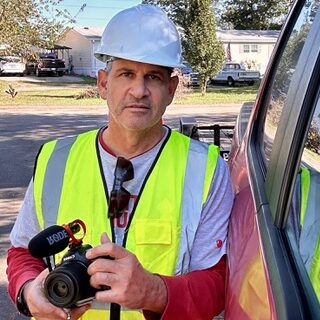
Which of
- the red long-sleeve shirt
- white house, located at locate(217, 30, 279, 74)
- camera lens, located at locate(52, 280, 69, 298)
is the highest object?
camera lens, located at locate(52, 280, 69, 298)

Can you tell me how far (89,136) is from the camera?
2.04 metres

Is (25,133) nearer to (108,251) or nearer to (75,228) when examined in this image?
(75,228)

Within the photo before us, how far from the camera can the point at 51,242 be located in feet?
5.22

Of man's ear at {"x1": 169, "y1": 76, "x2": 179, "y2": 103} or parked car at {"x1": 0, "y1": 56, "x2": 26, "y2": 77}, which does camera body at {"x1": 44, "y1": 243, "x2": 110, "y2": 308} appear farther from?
parked car at {"x1": 0, "y1": 56, "x2": 26, "y2": 77}

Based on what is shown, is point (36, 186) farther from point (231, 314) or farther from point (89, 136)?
point (231, 314)

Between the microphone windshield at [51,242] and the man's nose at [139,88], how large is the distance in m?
0.48

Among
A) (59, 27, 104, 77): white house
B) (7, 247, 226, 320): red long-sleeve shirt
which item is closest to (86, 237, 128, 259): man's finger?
(7, 247, 226, 320): red long-sleeve shirt

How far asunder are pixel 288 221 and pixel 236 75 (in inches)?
1503

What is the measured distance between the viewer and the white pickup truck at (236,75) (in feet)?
128

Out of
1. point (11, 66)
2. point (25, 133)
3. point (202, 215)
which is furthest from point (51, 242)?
point (11, 66)

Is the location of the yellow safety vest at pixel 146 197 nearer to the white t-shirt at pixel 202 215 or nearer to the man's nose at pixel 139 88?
the white t-shirt at pixel 202 215

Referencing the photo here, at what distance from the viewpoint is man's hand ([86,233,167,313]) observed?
4.72 ft

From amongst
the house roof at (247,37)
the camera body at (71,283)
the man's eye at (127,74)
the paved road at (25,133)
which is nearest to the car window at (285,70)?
the man's eye at (127,74)

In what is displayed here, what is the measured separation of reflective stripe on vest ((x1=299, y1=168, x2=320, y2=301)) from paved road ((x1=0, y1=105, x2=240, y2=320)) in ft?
10.1
